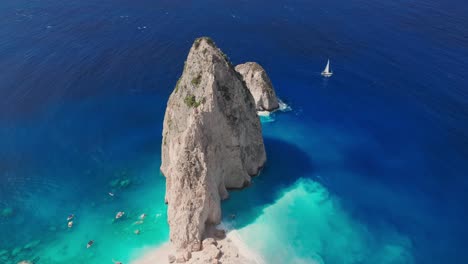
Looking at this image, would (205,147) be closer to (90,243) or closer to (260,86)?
(90,243)

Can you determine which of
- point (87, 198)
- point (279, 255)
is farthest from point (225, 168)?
point (87, 198)

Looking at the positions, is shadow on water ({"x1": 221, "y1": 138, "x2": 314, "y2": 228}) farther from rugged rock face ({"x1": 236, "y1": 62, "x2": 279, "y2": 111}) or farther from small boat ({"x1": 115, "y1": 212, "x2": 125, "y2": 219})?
small boat ({"x1": 115, "y1": 212, "x2": 125, "y2": 219})

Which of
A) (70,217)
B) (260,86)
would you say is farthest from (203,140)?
(260,86)

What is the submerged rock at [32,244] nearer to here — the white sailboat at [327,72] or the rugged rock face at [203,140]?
the rugged rock face at [203,140]

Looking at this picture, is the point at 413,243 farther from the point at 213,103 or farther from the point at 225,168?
the point at 213,103

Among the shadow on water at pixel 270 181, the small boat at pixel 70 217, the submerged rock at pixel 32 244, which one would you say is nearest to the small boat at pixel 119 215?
the small boat at pixel 70 217

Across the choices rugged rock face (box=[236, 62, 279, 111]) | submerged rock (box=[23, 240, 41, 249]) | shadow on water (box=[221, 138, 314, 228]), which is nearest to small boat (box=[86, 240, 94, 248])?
submerged rock (box=[23, 240, 41, 249])
